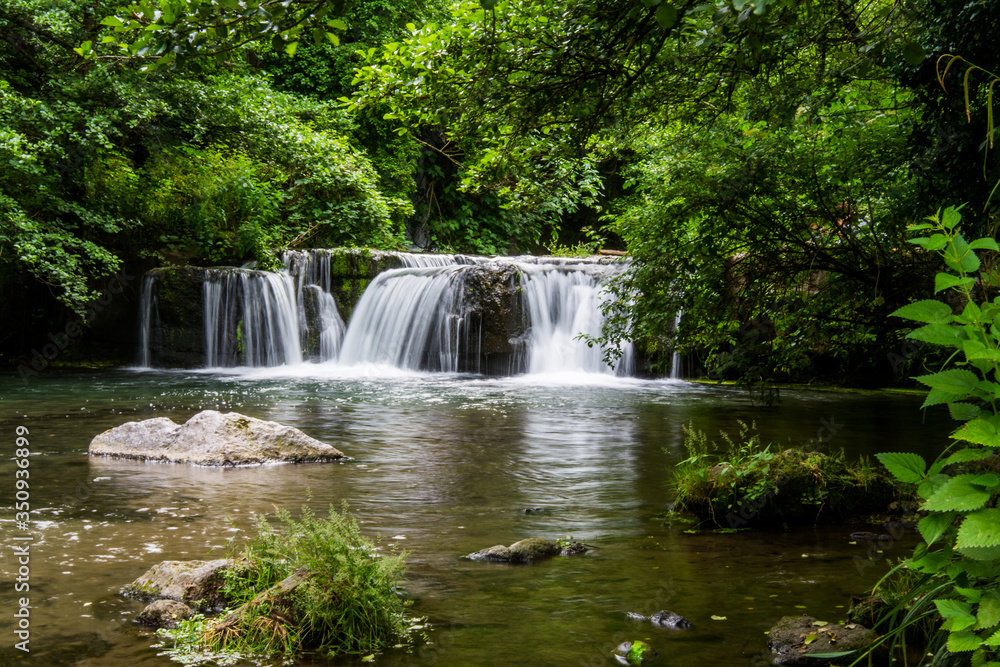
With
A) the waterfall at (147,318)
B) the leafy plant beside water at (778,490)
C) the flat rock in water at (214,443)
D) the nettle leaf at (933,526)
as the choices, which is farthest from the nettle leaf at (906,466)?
the waterfall at (147,318)

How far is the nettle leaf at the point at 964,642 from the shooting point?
2.22 meters

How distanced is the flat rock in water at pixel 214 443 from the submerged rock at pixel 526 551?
3.62 meters

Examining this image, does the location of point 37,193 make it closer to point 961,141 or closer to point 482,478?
point 482,478

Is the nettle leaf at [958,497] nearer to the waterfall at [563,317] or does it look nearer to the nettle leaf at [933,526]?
the nettle leaf at [933,526]

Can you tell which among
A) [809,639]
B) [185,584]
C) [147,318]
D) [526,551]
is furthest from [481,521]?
[147,318]

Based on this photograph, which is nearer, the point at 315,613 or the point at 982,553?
the point at 982,553

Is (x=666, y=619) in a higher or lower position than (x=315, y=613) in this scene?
lower

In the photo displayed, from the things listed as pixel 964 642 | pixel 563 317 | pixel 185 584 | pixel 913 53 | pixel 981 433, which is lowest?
pixel 185 584

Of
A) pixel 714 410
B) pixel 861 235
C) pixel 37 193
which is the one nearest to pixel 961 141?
pixel 861 235

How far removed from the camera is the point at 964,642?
88.0 inches

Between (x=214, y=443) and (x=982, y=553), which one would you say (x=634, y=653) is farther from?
(x=214, y=443)

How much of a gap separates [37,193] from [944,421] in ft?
51.9

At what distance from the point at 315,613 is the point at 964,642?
108 inches

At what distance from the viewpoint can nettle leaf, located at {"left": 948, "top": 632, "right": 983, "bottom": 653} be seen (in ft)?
7.27
